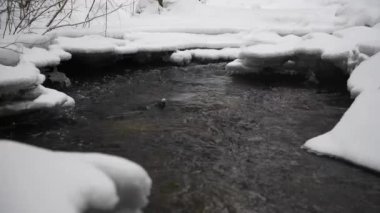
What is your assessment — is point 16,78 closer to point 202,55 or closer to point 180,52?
point 180,52

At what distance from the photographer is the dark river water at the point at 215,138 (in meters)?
3.46

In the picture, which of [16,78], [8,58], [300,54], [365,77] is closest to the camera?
[16,78]

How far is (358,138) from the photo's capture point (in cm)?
414

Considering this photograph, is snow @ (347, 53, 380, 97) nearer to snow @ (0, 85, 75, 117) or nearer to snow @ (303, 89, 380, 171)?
snow @ (303, 89, 380, 171)

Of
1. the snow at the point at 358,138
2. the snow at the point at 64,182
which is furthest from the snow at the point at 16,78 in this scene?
the snow at the point at 358,138

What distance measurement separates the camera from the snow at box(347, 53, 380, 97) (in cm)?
575

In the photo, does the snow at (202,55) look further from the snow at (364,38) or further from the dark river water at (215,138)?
the snow at (364,38)

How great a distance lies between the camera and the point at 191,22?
10266mm

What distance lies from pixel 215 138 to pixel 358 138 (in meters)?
1.61

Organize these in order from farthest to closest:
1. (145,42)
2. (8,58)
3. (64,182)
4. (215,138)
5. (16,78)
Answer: (145,42)
(8,58)
(215,138)
(16,78)
(64,182)

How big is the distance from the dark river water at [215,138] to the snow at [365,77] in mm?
327

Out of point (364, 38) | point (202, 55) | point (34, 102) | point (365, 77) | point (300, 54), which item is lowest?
point (34, 102)

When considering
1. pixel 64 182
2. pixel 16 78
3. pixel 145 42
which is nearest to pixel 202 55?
pixel 145 42

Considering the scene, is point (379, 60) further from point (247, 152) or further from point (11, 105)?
point (11, 105)
